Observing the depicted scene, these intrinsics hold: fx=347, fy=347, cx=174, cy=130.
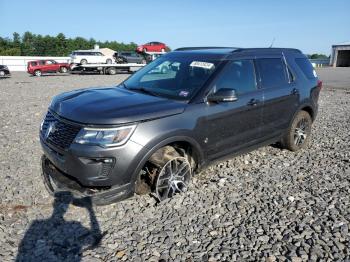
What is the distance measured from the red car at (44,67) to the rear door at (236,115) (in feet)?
95.4

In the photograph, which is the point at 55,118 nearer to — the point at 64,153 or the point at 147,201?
the point at 64,153

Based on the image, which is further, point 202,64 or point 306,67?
point 306,67

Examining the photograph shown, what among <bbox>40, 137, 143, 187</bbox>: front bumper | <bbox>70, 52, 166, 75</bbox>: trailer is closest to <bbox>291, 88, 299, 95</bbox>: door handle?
<bbox>40, 137, 143, 187</bbox>: front bumper

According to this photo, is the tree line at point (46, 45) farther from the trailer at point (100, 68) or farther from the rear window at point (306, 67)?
the rear window at point (306, 67)

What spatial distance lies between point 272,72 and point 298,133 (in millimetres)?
1502

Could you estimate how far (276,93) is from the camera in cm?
545

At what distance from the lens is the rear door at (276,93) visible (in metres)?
5.30

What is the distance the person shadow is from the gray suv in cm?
32

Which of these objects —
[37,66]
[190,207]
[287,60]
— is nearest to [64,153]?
[190,207]

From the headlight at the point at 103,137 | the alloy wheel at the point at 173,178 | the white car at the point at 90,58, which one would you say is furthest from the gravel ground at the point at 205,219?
the white car at the point at 90,58

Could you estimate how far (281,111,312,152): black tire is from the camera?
6105 millimetres

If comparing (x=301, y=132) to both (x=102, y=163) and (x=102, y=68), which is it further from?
(x=102, y=68)

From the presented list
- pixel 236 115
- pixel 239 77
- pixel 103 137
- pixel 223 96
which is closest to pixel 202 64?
pixel 239 77

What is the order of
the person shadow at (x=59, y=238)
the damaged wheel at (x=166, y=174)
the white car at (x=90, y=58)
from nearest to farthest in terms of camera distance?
the person shadow at (x=59, y=238) < the damaged wheel at (x=166, y=174) < the white car at (x=90, y=58)
